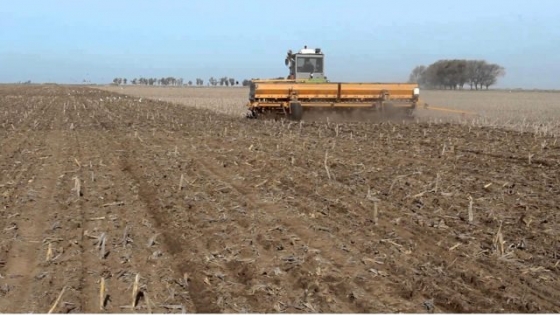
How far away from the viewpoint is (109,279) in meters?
4.54

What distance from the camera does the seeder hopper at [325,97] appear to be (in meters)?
19.4

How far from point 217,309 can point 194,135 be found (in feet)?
37.8

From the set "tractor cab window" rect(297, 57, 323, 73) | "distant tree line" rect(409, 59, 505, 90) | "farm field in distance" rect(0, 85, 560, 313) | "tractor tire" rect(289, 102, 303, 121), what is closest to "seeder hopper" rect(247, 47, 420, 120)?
"tractor tire" rect(289, 102, 303, 121)

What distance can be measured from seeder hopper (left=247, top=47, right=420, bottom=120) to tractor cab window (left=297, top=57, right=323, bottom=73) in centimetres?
283

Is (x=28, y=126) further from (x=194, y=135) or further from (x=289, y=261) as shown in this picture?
(x=289, y=261)

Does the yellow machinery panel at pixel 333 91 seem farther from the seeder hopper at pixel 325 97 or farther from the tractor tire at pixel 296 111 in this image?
the tractor tire at pixel 296 111

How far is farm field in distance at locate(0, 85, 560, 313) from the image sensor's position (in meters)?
4.23

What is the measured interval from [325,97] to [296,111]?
1.33 metres

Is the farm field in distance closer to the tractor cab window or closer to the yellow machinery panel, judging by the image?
the yellow machinery panel

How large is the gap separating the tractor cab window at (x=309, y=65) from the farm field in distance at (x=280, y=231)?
455 inches

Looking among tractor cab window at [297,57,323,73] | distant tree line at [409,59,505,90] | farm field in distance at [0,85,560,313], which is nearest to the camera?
farm field in distance at [0,85,560,313]

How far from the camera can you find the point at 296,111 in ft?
62.5

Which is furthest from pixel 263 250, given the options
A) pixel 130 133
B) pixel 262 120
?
pixel 262 120

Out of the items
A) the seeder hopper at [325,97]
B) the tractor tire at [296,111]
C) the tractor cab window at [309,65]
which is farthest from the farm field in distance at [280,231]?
the tractor cab window at [309,65]
